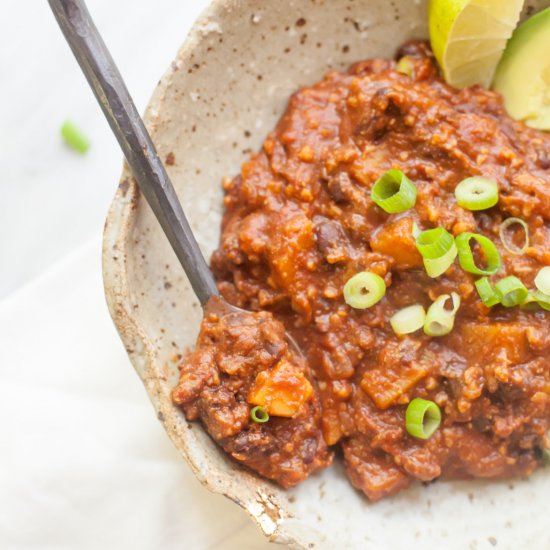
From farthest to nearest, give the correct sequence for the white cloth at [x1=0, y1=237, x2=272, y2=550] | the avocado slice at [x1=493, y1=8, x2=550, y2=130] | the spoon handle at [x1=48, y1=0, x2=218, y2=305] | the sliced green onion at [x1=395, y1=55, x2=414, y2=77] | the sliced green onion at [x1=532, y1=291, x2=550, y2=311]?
1. the white cloth at [x1=0, y1=237, x2=272, y2=550]
2. the sliced green onion at [x1=395, y1=55, x2=414, y2=77]
3. the avocado slice at [x1=493, y1=8, x2=550, y2=130]
4. the sliced green onion at [x1=532, y1=291, x2=550, y2=311]
5. the spoon handle at [x1=48, y1=0, x2=218, y2=305]

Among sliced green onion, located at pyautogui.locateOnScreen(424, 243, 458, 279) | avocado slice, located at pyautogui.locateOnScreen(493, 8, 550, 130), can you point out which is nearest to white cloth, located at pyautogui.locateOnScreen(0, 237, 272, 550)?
sliced green onion, located at pyautogui.locateOnScreen(424, 243, 458, 279)

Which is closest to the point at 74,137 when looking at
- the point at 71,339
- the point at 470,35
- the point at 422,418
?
the point at 71,339

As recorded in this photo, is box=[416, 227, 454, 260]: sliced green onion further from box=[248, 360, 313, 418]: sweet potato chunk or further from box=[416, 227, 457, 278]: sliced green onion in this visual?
box=[248, 360, 313, 418]: sweet potato chunk

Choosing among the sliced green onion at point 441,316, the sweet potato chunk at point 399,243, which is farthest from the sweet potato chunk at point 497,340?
the sweet potato chunk at point 399,243

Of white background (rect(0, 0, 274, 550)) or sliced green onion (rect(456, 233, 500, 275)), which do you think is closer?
sliced green onion (rect(456, 233, 500, 275))

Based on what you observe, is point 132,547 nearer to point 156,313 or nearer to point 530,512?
point 156,313

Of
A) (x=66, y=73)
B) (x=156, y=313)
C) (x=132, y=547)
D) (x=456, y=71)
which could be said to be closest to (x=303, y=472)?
(x=156, y=313)

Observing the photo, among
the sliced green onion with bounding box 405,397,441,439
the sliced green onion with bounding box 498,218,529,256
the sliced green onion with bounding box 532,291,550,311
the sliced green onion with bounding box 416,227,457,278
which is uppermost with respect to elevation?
the sliced green onion with bounding box 416,227,457,278
